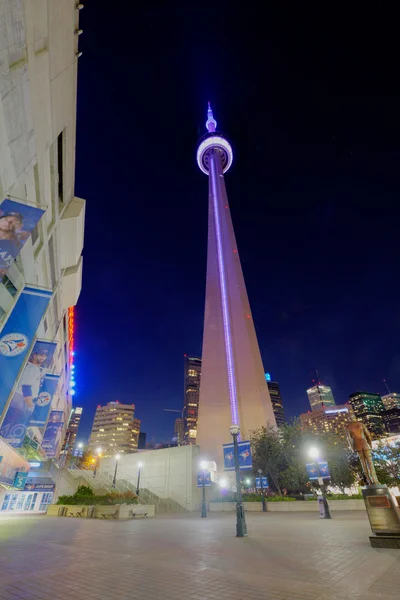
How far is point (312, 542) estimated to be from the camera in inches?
380

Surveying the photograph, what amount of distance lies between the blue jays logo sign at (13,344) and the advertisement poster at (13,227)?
3.22 m

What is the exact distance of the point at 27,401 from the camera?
1408 centimetres

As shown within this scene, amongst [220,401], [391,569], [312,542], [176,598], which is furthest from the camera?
[220,401]

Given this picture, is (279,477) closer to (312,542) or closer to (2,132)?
(312,542)

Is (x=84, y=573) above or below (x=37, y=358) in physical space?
below

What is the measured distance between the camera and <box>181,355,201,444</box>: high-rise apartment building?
142 metres

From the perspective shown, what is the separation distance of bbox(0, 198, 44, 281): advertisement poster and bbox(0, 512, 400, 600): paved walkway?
22.4 feet

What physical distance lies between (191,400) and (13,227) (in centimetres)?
15530

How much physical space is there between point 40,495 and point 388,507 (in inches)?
1669

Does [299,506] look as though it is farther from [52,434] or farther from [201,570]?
[201,570]

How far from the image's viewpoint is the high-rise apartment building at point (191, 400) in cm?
14188

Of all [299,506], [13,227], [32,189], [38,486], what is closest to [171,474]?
[299,506]

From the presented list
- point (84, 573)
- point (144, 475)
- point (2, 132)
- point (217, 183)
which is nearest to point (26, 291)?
point (2, 132)

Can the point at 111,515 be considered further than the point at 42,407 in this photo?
Yes
